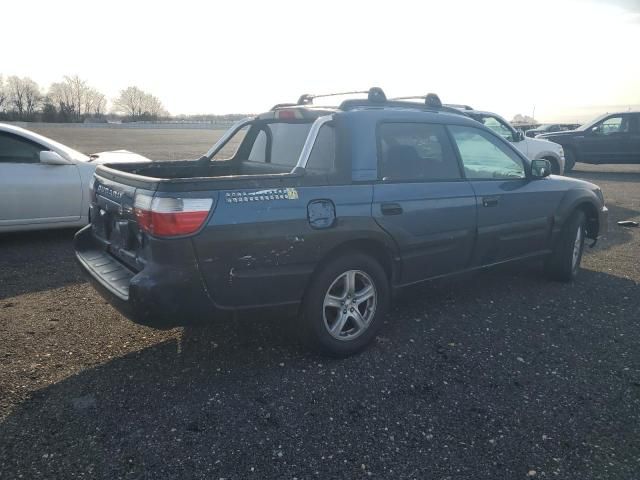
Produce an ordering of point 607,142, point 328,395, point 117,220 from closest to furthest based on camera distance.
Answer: point 328,395 < point 117,220 < point 607,142

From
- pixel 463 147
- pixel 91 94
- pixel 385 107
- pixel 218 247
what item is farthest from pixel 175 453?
pixel 91 94

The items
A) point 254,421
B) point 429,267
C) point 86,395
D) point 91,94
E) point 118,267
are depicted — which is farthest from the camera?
point 91,94

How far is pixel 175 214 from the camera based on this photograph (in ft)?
9.64

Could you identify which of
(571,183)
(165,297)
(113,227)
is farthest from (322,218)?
(571,183)

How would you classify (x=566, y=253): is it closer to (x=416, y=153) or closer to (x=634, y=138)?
(x=416, y=153)

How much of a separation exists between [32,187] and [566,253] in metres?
6.08

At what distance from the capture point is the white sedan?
639cm

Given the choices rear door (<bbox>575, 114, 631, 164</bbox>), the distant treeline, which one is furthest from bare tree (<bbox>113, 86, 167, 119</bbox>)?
rear door (<bbox>575, 114, 631, 164</bbox>)

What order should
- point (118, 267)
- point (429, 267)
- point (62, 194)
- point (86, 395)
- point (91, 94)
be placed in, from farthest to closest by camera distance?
point (91, 94), point (62, 194), point (429, 267), point (118, 267), point (86, 395)

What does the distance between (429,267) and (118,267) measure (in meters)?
2.27

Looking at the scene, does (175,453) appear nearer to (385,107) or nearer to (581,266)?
(385,107)

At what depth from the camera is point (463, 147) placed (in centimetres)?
445

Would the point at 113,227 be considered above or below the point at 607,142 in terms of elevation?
below

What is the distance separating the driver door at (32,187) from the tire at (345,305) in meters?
4.47
